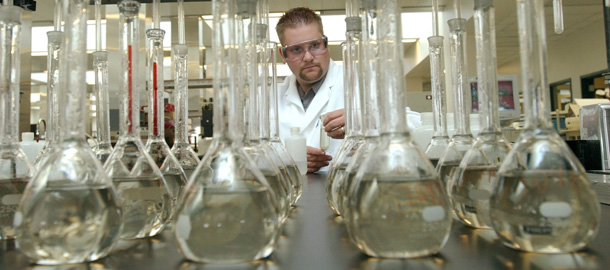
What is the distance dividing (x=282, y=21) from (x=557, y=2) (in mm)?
1489

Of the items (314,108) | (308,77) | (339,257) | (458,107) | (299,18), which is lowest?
(339,257)

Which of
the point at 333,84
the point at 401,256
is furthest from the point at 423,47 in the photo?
the point at 401,256

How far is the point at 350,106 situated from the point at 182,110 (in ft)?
0.65

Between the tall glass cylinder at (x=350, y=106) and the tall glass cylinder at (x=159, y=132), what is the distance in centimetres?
15

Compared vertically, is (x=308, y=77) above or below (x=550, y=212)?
above

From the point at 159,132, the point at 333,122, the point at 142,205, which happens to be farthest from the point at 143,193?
the point at 333,122

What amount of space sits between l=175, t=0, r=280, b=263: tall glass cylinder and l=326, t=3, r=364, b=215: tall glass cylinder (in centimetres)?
16

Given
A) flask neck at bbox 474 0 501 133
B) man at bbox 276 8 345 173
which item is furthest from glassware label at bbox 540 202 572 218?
man at bbox 276 8 345 173

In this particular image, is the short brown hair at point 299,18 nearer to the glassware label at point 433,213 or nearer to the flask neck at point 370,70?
the flask neck at point 370,70

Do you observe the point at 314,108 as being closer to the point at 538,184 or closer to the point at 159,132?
the point at 159,132

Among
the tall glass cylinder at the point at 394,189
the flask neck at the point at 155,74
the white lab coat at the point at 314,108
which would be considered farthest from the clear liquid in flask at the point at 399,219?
the white lab coat at the point at 314,108

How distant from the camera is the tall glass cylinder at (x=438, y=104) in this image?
457 millimetres

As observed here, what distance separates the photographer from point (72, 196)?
25 cm

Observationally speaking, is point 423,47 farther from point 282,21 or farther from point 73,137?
point 73,137
